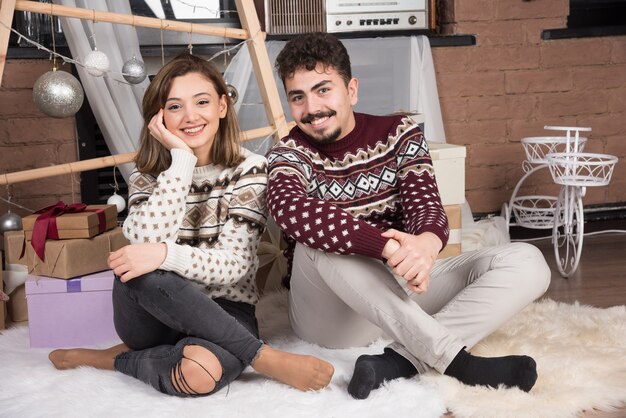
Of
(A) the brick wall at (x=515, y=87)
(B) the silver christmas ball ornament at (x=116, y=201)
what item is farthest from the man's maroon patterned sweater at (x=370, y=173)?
(A) the brick wall at (x=515, y=87)

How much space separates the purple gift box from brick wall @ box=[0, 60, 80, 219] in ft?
2.60

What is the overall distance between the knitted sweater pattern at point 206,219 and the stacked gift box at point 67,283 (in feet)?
0.92

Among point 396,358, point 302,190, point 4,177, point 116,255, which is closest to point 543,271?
point 396,358

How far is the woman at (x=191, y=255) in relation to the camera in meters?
1.51

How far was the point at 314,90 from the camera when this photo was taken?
1.69 metres

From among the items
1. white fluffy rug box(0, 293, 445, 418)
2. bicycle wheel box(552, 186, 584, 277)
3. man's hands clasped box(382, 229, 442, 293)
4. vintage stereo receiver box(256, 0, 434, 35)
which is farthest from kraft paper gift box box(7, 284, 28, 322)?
bicycle wheel box(552, 186, 584, 277)

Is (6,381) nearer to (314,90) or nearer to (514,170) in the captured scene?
(314,90)

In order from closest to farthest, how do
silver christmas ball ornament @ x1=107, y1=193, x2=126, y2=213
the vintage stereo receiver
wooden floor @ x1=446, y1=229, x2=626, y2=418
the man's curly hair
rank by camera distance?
the man's curly hair < wooden floor @ x1=446, y1=229, x2=626, y2=418 < silver christmas ball ornament @ x1=107, y1=193, x2=126, y2=213 < the vintage stereo receiver

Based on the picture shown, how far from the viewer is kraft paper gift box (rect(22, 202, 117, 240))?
76.9 inches

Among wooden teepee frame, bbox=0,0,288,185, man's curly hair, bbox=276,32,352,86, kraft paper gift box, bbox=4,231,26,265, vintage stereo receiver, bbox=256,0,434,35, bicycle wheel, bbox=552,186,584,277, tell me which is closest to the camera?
man's curly hair, bbox=276,32,352,86

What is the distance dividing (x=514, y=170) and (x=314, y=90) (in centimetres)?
159

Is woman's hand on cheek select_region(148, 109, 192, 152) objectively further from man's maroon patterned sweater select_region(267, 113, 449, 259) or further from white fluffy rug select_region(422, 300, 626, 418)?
white fluffy rug select_region(422, 300, 626, 418)

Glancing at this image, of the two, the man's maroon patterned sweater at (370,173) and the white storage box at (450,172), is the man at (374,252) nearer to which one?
the man's maroon patterned sweater at (370,173)

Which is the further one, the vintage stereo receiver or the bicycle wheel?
the vintage stereo receiver
